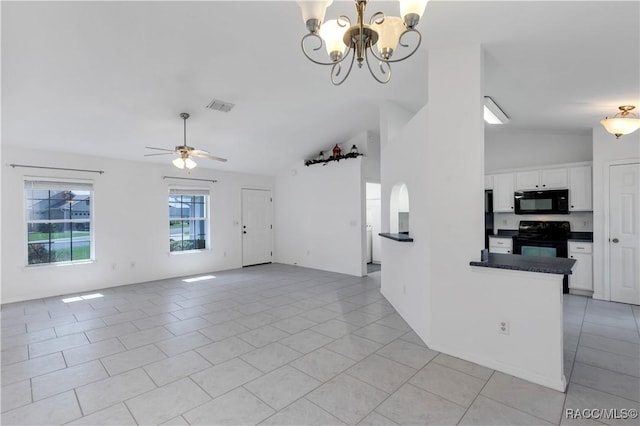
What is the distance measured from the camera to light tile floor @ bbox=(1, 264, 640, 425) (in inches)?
81.7

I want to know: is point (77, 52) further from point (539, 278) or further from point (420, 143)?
point (539, 278)

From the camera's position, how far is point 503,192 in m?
5.49

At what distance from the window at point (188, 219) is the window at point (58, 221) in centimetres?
145

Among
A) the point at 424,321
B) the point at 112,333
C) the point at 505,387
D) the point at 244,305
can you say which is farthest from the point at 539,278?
the point at 112,333

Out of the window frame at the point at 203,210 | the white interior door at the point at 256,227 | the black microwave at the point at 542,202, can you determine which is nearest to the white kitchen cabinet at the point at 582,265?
the black microwave at the point at 542,202

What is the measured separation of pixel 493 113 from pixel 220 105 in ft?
11.9

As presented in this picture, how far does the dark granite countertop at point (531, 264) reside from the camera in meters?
2.34

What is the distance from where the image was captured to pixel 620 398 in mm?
2197

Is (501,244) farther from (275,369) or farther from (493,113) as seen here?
(275,369)

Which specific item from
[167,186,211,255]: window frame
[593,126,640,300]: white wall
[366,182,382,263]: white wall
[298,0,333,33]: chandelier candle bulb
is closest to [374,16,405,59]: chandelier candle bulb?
[298,0,333,33]: chandelier candle bulb

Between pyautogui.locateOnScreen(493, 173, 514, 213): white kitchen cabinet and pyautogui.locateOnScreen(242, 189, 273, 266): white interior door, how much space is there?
5195 mm

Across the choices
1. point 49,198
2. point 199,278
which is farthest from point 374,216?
point 49,198

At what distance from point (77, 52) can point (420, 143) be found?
3.28m

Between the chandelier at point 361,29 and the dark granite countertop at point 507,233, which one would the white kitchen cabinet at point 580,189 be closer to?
the dark granite countertop at point 507,233
